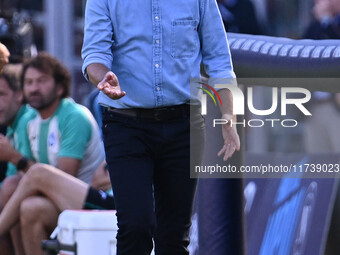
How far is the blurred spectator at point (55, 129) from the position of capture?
5.06m

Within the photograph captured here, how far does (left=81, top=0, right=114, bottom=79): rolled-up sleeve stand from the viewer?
3.17m

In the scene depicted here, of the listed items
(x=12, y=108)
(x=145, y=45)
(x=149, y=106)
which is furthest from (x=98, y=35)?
(x=12, y=108)

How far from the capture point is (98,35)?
3195 mm

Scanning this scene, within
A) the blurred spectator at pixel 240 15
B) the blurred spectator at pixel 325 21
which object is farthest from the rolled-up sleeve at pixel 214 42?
the blurred spectator at pixel 240 15

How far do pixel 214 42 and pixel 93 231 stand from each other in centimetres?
131

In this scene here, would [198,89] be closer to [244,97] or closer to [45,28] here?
[244,97]

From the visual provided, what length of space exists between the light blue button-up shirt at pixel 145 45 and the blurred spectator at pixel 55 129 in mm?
1829

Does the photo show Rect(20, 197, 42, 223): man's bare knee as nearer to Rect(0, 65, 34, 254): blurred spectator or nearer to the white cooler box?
the white cooler box

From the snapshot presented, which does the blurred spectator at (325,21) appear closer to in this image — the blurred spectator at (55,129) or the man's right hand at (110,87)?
the blurred spectator at (55,129)

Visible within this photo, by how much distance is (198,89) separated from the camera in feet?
11.1

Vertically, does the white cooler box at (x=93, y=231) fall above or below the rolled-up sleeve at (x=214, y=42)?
below

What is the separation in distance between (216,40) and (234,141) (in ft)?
1.31

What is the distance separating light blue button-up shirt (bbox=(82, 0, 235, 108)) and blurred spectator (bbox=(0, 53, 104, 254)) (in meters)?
1.83

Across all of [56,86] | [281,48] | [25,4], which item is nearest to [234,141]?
[281,48]
